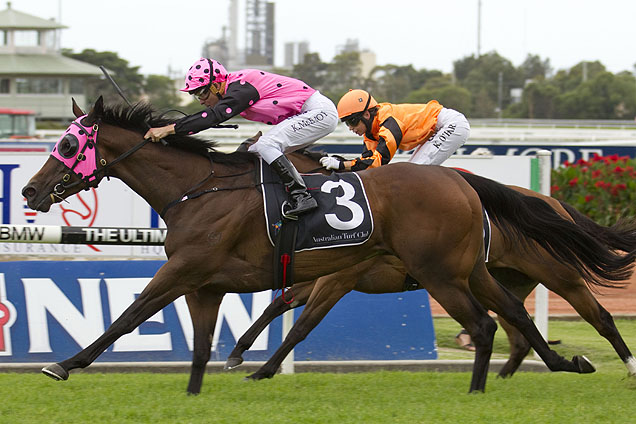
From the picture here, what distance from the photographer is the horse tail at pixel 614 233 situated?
223 inches

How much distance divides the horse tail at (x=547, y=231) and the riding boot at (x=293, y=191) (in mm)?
1083

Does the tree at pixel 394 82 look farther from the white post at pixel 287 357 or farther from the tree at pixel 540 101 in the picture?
the white post at pixel 287 357

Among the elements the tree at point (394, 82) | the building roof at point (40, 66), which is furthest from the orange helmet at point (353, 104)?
the tree at point (394, 82)

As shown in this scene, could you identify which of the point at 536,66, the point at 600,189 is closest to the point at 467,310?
the point at 600,189

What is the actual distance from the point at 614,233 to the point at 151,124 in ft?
9.90

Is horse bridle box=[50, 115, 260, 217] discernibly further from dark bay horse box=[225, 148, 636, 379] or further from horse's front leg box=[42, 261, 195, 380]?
dark bay horse box=[225, 148, 636, 379]

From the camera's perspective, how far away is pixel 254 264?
4.79 m

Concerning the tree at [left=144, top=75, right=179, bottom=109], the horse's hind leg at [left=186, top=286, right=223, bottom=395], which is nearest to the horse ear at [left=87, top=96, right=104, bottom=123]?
the horse's hind leg at [left=186, top=286, right=223, bottom=395]

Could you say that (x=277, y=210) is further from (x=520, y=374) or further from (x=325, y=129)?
(x=520, y=374)

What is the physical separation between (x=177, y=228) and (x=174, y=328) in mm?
1525

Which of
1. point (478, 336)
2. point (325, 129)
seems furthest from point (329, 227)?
point (478, 336)

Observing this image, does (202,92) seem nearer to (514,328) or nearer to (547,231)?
(547,231)

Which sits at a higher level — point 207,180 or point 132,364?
point 207,180

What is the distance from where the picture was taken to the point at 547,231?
5.42 metres
